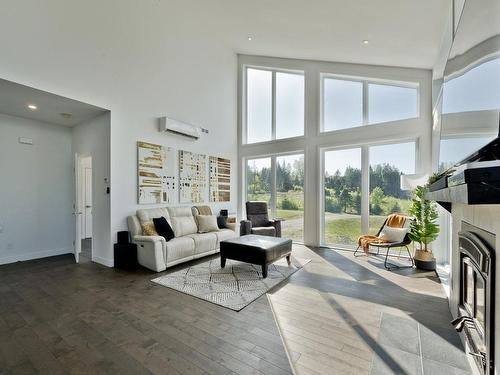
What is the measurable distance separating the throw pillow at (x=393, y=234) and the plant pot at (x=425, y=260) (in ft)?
1.04

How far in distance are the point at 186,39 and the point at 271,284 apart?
532 cm

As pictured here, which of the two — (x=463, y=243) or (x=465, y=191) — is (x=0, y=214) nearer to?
(x=465, y=191)

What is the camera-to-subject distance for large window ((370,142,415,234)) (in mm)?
4645

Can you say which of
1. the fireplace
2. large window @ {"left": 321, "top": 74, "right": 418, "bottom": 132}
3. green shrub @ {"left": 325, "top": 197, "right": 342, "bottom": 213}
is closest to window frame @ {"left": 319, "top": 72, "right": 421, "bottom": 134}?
large window @ {"left": 321, "top": 74, "right": 418, "bottom": 132}

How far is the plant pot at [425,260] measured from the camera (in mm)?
3834

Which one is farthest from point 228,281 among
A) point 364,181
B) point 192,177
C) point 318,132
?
point 318,132

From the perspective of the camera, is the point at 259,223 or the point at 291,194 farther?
the point at 291,194

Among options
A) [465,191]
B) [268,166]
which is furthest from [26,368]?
[268,166]

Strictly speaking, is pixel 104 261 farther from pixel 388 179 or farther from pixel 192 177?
pixel 388 179

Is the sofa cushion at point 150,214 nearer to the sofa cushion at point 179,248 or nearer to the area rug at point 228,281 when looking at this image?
the sofa cushion at point 179,248

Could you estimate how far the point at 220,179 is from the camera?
6301 millimetres

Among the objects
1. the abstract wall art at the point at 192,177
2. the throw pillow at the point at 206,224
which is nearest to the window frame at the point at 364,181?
the throw pillow at the point at 206,224

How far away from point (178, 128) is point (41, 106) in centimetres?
213

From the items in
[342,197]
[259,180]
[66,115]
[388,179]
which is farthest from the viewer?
[259,180]
